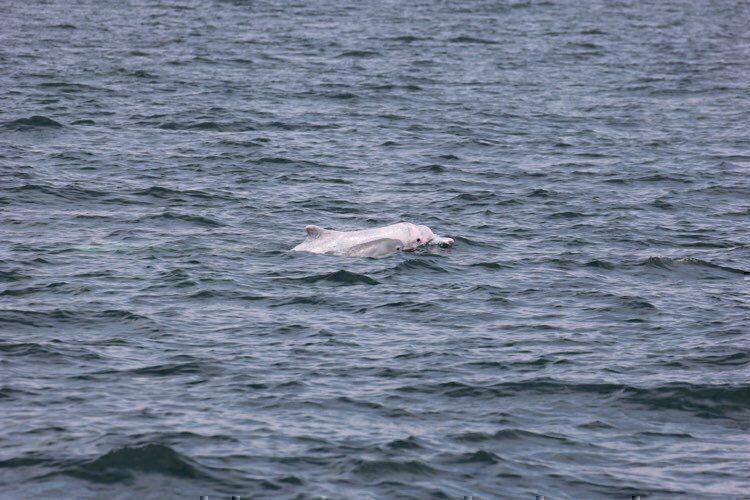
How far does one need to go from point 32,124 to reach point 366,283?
15388mm

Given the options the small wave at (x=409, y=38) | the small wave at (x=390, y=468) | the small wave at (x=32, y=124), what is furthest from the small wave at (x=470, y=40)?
the small wave at (x=390, y=468)

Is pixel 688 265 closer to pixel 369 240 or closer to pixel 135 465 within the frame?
pixel 369 240

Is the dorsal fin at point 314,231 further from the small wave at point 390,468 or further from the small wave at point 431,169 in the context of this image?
the small wave at point 390,468

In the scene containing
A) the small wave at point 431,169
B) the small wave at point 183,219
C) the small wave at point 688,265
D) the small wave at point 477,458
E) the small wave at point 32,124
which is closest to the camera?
the small wave at point 477,458

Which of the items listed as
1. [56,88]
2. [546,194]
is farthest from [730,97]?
[56,88]

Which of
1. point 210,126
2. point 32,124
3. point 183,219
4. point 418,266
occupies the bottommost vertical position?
point 418,266

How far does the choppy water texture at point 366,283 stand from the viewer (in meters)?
15.0

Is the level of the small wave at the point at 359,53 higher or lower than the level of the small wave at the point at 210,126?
higher

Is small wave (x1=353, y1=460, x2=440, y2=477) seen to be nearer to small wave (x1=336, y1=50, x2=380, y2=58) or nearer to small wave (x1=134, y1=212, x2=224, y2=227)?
small wave (x1=134, y1=212, x2=224, y2=227)

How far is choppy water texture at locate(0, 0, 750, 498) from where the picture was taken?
15.0m

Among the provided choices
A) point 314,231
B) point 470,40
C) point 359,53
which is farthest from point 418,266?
point 470,40

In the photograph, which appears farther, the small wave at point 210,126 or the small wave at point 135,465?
the small wave at point 210,126

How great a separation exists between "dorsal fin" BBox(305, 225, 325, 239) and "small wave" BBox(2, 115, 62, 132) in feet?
41.6

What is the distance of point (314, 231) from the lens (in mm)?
23938
